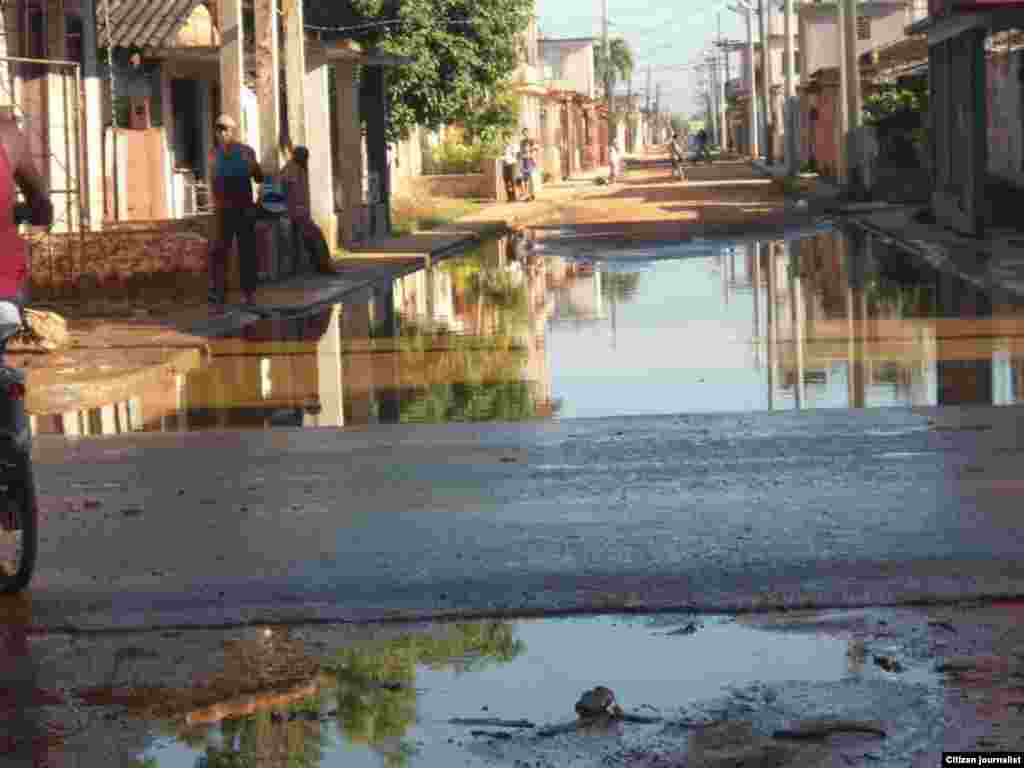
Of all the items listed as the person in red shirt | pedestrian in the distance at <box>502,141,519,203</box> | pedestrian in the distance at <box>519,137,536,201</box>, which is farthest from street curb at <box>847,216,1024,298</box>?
pedestrian in the distance at <box>519,137,536,201</box>

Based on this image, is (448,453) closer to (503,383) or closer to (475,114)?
(503,383)

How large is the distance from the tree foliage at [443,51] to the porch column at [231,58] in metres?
17.8

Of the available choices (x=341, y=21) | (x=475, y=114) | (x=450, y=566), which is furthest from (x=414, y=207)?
(x=450, y=566)

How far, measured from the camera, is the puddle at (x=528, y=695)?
18.2 feet

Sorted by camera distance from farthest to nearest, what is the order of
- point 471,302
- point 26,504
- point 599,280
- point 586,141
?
point 586,141 < point 599,280 < point 471,302 < point 26,504

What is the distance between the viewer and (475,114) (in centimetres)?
5438

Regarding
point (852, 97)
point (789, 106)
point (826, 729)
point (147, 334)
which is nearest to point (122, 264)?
point (147, 334)

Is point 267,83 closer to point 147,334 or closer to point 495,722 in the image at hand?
point 147,334

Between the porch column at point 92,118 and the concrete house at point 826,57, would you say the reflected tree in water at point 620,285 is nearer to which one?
the porch column at point 92,118

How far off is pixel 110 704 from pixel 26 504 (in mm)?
1880

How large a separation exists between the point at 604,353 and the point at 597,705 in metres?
12.2

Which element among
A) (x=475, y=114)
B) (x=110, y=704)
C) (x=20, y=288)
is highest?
(x=475, y=114)

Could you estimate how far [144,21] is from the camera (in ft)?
103

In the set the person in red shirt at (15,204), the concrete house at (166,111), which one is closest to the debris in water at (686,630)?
the person in red shirt at (15,204)
